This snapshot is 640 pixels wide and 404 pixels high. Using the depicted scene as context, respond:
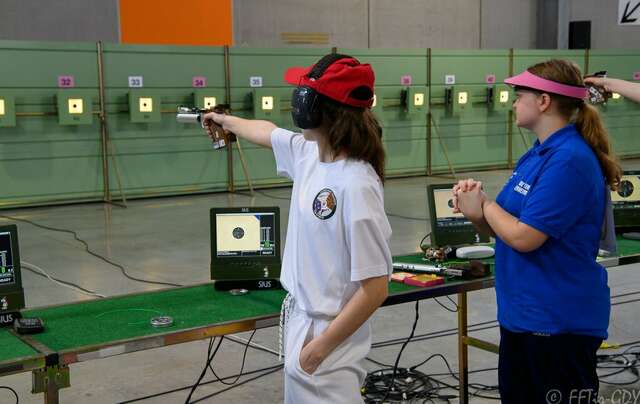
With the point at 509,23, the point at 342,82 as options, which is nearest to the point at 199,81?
the point at 509,23

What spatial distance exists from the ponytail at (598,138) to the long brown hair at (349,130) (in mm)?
822

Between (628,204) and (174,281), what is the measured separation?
12.5 feet

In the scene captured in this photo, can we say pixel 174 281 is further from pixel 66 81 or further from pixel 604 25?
pixel 604 25

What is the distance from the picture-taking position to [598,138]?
264 centimetres

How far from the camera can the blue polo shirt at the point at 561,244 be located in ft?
8.22

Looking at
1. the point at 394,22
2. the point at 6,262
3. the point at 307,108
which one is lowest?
the point at 6,262

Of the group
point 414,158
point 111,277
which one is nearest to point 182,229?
point 111,277

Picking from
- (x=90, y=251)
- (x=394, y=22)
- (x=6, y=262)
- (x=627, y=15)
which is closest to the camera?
(x=6, y=262)

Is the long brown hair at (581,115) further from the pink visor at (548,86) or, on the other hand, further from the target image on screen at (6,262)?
the target image on screen at (6,262)

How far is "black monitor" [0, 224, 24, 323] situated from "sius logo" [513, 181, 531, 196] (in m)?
1.90

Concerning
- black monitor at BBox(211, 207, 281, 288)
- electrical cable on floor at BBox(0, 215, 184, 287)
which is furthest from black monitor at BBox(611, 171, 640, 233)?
electrical cable on floor at BBox(0, 215, 184, 287)

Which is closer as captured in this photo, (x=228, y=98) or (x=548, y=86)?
(x=548, y=86)

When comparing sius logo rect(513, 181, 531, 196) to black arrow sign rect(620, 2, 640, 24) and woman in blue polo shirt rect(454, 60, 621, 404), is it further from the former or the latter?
black arrow sign rect(620, 2, 640, 24)

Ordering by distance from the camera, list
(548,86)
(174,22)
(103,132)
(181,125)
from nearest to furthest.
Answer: (548,86) < (103,132) < (181,125) < (174,22)
